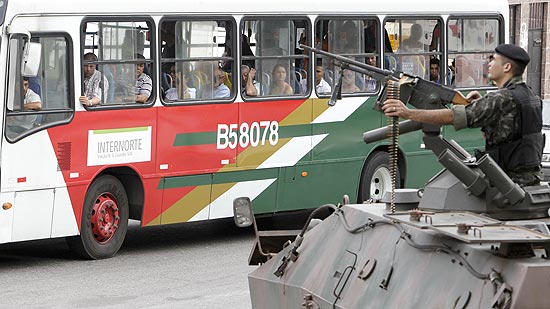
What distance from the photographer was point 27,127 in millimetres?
14477

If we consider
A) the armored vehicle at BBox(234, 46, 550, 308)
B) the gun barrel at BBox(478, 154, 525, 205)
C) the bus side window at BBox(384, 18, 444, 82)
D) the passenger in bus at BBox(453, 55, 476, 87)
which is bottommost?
the armored vehicle at BBox(234, 46, 550, 308)

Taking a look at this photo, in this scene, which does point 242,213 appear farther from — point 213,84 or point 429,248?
point 213,84

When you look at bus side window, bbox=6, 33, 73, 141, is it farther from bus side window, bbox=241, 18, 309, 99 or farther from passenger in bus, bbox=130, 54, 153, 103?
bus side window, bbox=241, 18, 309, 99

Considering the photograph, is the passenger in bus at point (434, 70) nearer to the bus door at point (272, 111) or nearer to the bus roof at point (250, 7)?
the bus roof at point (250, 7)

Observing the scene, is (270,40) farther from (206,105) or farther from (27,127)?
(27,127)

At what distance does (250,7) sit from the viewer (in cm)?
1673

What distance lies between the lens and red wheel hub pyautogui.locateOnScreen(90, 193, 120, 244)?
50.1ft

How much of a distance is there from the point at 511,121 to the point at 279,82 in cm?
942

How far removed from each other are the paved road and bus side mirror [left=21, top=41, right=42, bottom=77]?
197cm

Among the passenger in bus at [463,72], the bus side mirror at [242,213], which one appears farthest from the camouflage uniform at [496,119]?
the passenger in bus at [463,72]

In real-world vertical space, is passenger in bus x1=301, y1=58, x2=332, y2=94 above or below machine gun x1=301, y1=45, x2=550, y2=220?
above

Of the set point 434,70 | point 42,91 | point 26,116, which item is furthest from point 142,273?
point 434,70

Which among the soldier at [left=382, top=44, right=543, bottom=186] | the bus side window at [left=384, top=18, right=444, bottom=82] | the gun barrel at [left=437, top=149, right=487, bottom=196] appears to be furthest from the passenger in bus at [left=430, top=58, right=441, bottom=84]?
the gun barrel at [left=437, top=149, right=487, bottom=196]

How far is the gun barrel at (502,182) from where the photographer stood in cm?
718
